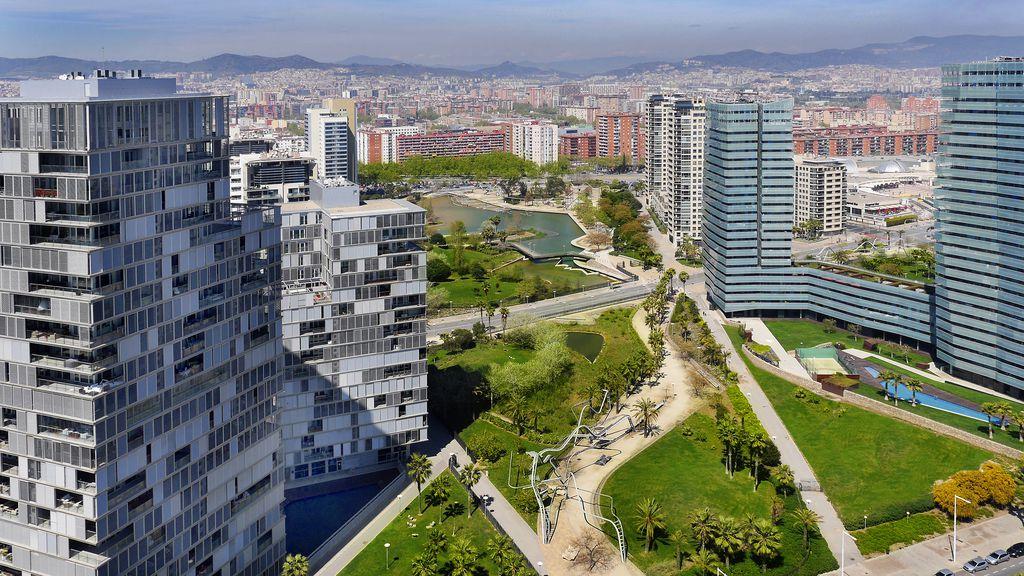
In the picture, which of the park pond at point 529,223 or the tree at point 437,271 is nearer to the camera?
the tree at point 437,271

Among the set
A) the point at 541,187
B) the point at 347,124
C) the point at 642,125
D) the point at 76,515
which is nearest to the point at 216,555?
the point at 76,515

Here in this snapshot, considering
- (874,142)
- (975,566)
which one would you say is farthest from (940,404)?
(874,142)

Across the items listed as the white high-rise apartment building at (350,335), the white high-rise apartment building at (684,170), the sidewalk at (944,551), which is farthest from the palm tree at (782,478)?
the white high-rise apartment building at (684,170)

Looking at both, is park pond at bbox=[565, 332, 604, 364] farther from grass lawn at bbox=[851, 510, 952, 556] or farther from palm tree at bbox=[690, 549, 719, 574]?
palm tree at bbox=[690, 549, 719, 574]

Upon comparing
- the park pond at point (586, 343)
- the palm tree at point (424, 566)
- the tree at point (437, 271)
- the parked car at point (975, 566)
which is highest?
the tree at point (437, 271)

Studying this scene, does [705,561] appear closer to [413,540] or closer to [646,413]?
[413,540]

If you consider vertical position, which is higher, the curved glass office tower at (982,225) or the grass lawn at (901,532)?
the curved glass office tower at (982,225)

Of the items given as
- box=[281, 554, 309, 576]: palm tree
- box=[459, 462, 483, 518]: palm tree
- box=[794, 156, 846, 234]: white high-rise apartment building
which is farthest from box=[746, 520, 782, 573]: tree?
box=[794, 156, 846, 234]: white high-rise apartment building

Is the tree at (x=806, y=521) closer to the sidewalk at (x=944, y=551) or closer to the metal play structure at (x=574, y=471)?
the sidewalk at (x=944, y=551)

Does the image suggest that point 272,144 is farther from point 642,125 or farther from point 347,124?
point 642,125
